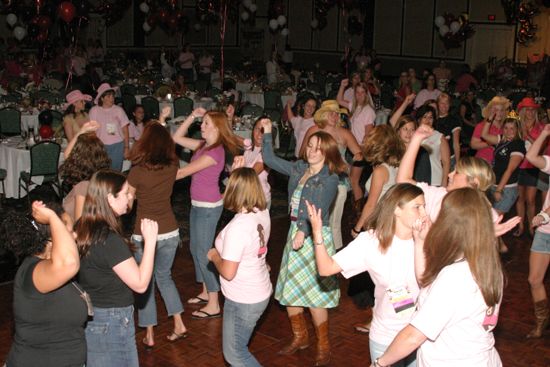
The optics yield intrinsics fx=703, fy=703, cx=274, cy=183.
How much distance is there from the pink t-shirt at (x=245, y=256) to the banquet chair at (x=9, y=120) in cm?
723

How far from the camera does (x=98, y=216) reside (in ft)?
11.0

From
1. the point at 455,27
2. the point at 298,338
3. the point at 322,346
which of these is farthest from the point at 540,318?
the point at 455,27

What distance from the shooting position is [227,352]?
152 inches

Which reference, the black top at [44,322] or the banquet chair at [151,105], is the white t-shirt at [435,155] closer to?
the black top at [44,322]

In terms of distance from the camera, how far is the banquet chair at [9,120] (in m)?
10.1

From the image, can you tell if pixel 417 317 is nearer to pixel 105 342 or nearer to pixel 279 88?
pixel 105 342

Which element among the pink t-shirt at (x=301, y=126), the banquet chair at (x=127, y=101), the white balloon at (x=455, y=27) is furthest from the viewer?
the white balloon at (x=455, y=27)

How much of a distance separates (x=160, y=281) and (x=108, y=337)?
5.12 ft

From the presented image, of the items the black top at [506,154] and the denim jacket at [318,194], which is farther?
the black top at [506,154]

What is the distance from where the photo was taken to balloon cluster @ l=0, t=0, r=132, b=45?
47.5 ft

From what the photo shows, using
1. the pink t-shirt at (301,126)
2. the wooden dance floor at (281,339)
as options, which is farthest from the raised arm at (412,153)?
the pink t-shirt at (301,126)

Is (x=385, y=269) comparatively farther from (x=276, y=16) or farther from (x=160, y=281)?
(x=276, y=16)

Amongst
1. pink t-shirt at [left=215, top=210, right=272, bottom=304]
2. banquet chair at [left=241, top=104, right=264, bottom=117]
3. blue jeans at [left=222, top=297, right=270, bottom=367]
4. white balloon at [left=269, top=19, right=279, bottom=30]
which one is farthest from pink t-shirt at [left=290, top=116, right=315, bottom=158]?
white balloon at [left=269, top=19, right=279, bottom=30]

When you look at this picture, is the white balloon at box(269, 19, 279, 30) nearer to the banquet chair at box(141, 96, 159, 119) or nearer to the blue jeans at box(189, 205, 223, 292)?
the banquet chair at box(141, 96, 159, 119)
